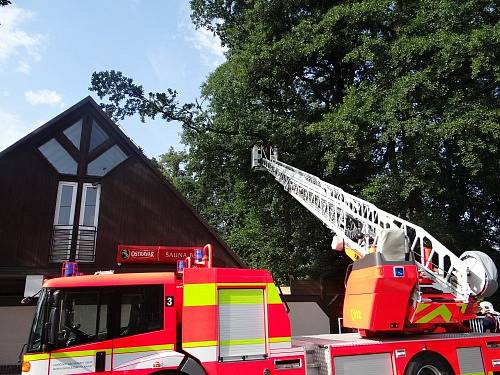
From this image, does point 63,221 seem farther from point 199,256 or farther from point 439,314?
point 439,314

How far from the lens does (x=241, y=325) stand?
7246 mm

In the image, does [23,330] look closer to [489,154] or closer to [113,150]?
[113,150]

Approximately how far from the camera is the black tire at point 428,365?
7.97m

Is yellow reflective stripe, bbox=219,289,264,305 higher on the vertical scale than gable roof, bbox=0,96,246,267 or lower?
lower

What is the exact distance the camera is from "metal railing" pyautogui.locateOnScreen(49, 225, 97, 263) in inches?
568

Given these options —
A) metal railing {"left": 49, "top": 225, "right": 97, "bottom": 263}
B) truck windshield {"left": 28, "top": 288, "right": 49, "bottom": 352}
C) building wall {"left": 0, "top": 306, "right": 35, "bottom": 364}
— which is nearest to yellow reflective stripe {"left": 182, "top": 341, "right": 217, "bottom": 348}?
truck windshield {"left": 28, "top": 288, "right": 49, "bottom": 352}

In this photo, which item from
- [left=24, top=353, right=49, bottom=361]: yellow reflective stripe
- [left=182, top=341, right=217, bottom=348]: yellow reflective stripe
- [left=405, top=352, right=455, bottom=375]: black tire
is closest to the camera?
[left=24, top=353, right=49, bottom=361]: yellow reflective stripe

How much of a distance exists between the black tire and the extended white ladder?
1.33 meters

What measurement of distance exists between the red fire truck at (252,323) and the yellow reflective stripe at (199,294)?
2 centimetres

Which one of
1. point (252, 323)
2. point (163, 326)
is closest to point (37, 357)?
point (163, 326)

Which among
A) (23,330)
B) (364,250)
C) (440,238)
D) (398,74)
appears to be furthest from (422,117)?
(23,330)

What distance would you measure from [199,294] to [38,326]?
230 cm

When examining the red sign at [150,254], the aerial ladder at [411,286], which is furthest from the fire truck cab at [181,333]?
the red sign at [150,254]

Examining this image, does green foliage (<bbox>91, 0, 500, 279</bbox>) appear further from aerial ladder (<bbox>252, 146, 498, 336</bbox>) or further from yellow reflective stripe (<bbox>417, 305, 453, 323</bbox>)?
yellow reflective stripe (<bbox>417, 305, 453, 323</bbox>)
